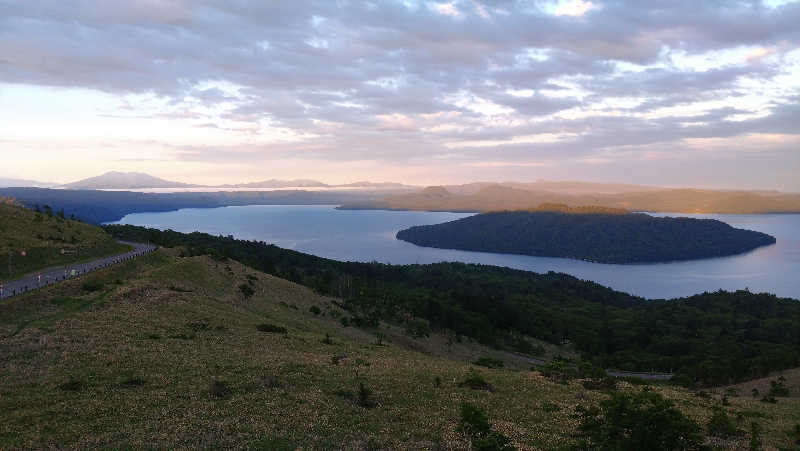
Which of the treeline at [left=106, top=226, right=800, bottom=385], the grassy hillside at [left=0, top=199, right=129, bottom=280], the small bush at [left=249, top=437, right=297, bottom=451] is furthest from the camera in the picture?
the treeline at [left=106, top=226, right=800, bottom=385]

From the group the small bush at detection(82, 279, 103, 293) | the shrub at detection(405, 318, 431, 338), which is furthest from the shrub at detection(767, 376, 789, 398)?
the small bush at detection(82, 279, 103, 293)

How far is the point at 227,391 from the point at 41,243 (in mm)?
44660

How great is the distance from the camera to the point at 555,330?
112 meters

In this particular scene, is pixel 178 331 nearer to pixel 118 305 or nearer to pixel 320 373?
pixel 118 305

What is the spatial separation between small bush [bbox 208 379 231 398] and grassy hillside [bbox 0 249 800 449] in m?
0.06

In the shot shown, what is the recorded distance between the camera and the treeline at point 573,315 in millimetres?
73500

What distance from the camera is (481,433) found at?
1376cm

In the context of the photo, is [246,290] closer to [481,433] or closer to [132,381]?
[132,381]

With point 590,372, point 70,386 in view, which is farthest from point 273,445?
point 590,372

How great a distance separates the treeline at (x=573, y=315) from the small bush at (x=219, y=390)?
3797 centimetres

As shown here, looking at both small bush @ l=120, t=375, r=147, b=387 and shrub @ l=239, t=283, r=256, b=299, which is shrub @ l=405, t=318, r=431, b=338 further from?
small bush @ l=120, t=375, r=147, b=387

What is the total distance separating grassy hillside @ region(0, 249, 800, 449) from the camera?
1451cm

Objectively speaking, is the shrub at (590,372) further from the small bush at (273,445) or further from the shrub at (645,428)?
the small bush at (273,445)

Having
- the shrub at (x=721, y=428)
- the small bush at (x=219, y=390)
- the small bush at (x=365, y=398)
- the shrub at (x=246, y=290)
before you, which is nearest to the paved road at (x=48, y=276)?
the shrub at (x=246, y=290)
